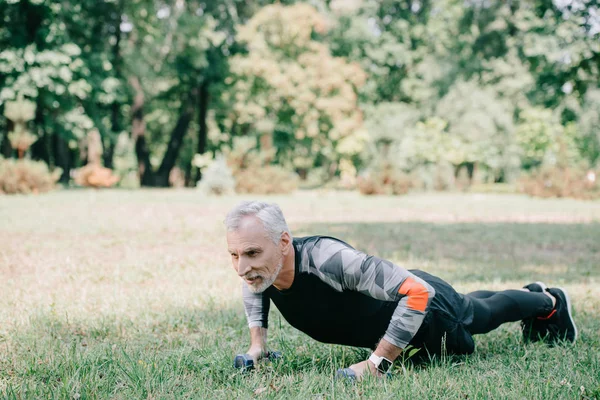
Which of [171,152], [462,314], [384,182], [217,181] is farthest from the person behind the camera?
[171,152]

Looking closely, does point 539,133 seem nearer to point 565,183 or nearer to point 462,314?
point 565,183

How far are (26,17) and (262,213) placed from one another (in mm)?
23550

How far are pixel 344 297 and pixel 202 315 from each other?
1.96 metres

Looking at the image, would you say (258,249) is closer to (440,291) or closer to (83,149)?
(440,291)

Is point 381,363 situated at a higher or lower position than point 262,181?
lower

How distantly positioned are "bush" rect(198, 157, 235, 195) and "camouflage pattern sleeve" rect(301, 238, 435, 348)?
709 inches

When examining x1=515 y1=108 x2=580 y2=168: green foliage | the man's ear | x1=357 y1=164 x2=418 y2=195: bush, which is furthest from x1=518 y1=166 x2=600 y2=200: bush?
the man's ear

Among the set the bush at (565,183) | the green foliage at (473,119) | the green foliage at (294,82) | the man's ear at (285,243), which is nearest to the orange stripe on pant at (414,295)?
the man's ear at (285,243)

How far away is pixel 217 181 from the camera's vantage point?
20.8 meters

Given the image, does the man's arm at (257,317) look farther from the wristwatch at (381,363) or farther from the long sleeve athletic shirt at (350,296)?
the wristwatch at (381,363)

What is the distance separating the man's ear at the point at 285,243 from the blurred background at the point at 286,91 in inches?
432

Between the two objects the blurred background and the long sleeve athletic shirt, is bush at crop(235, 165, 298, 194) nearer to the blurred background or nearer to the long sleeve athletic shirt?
the blurred background

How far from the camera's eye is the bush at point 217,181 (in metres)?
20.8

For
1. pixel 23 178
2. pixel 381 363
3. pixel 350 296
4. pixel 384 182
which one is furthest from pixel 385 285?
pixel 384 182
